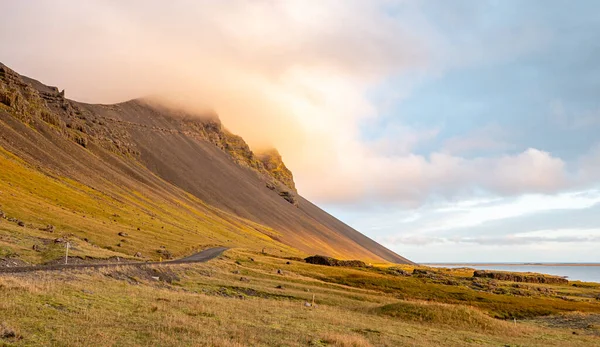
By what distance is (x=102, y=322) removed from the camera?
71.3 ft

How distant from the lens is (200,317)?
90.6 feet

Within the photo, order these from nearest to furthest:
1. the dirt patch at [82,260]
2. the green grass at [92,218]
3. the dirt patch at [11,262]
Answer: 1. the dirt patch at [11,262]
2. the dirt patch at [82,260]
3. the green grass at [92,218]

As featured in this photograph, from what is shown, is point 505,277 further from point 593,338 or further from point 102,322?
point 102,322

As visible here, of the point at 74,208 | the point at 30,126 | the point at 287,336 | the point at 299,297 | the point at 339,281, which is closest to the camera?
the point at 287,336

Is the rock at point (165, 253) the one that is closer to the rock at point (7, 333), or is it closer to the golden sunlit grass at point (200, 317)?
the golden sunlit grass at point (200, 317)

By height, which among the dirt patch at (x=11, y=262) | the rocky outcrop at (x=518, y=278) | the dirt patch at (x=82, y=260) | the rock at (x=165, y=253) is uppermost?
the rocky outcrop at (x=518, y=278)

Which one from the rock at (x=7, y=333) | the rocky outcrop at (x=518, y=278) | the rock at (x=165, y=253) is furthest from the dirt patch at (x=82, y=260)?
the rocky outcrop at (x=518, y=278)

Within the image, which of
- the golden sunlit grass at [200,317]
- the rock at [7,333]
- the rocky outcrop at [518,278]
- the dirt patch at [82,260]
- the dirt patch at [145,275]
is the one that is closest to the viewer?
the rock at [7,333]

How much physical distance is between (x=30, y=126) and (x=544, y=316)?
580ft

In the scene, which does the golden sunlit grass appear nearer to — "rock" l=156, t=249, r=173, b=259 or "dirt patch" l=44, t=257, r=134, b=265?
"dirt patch" l=44, t=257, r=134, b=265

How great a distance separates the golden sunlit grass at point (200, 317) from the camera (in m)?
20.2

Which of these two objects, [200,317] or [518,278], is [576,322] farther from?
[518,278]

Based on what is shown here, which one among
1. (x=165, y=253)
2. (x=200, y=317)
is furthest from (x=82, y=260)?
(x=200, y=317)

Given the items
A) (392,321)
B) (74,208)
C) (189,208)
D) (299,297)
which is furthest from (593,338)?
(189,208)
